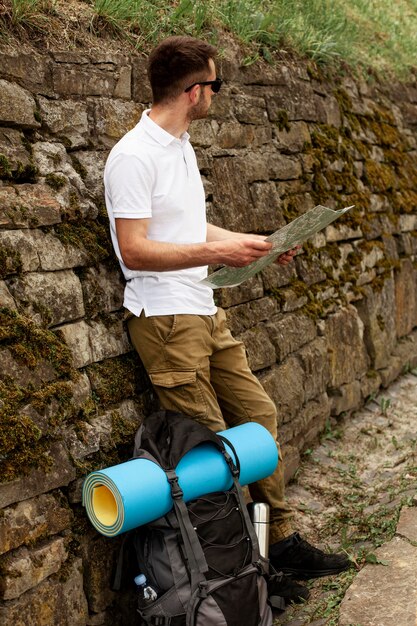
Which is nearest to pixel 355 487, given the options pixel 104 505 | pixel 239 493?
pixel 239 493

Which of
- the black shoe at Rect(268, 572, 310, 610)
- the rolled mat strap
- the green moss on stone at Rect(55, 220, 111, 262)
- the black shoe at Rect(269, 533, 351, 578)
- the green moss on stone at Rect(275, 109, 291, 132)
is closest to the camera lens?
the rolled mat strap

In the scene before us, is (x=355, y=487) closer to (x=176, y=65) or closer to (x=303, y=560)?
(x=303, y=560)

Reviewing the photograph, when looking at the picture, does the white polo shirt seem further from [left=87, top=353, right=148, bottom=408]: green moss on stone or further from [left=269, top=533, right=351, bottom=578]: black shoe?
[left=269, top=533, right=351, bottom=578]: black shoe

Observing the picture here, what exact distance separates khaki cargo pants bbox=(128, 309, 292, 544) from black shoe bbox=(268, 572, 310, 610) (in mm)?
361

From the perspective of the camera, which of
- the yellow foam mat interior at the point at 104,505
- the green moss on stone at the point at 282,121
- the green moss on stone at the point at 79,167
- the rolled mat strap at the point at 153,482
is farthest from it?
the green moss on stone at the point at 282,121

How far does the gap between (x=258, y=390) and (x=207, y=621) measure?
3.61ft

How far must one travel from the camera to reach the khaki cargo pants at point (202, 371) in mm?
3326

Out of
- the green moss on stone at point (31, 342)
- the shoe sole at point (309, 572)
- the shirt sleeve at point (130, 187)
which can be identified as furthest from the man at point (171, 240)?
the shoe sole at point (309, 572)

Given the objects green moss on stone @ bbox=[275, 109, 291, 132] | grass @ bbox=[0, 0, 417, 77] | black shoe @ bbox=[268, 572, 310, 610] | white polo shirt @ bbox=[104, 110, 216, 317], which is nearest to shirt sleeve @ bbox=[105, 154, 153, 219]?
white polo shirt @ bbox=[104, 110, 216, 317]

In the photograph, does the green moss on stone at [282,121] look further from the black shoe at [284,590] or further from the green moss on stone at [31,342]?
the black shoe at [284,590]

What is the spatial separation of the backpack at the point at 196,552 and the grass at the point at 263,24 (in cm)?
174

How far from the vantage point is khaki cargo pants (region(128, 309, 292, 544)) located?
10.9 ft

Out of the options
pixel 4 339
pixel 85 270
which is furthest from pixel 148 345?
pixel 4 339

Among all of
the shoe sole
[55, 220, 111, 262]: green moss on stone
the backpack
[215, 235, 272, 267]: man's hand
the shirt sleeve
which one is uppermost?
the shirt sleeve
